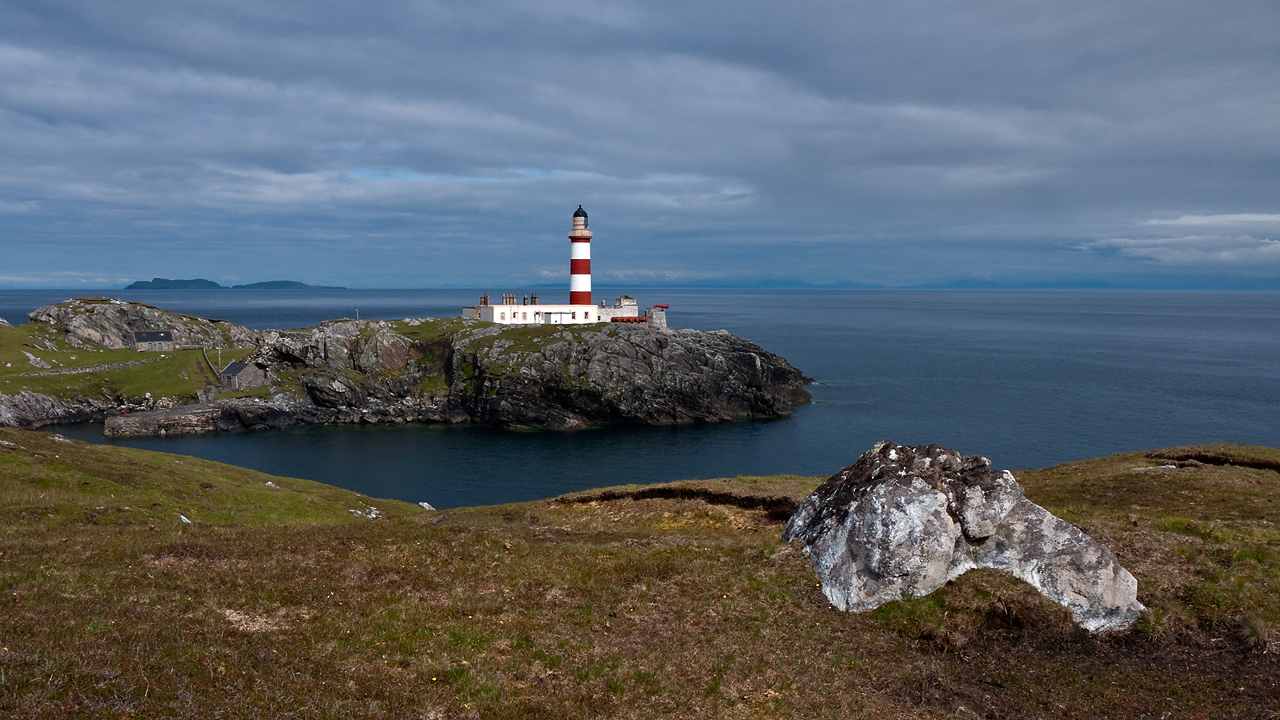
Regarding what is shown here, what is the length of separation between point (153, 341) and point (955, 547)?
163111 millimetres

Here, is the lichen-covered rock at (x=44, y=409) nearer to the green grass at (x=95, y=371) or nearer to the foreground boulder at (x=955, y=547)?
the green grass at (x=95, y=371)

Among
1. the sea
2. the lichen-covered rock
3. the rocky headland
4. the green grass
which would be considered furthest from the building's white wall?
the lichen-covered rock

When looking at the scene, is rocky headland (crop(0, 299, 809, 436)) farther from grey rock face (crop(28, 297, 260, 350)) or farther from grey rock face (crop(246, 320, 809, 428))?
grey rock face (crop(28, 297, 260, 350))

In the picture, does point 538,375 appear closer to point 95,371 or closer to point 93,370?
point 95,371

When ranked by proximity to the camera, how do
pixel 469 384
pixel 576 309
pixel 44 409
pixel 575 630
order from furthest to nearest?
pixel 576 309
pixel 469 384
pixel 44 409
pixel 575 630

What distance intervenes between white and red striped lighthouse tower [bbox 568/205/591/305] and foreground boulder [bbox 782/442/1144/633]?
361 ft

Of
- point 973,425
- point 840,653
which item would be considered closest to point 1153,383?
point 973,425

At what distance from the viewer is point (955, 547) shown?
71.6ft

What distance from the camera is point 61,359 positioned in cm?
12662

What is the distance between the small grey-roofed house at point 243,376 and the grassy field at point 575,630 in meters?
102

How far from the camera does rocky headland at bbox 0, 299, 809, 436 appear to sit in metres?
112

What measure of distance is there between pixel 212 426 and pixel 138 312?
64585 mm

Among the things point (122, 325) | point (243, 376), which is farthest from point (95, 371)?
point (122, 325)

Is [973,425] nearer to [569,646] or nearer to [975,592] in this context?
[975,592]
